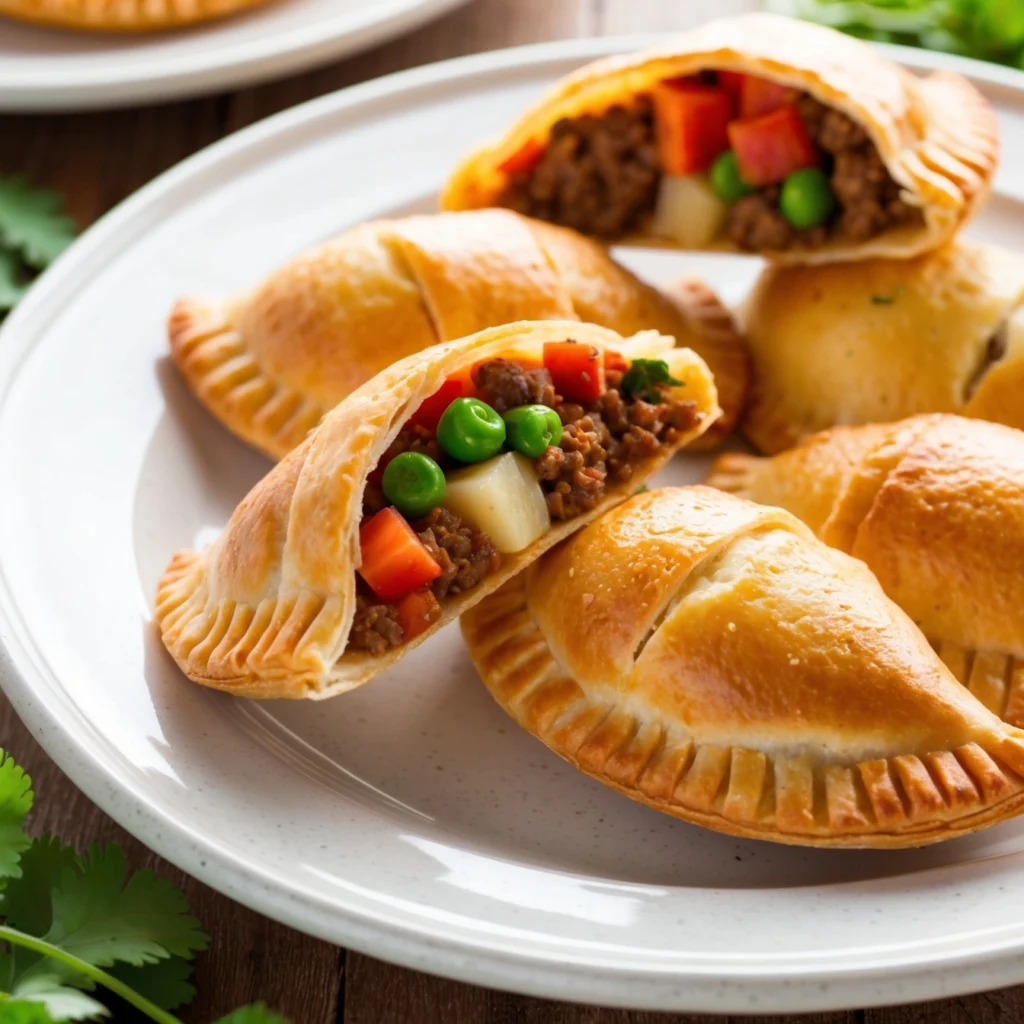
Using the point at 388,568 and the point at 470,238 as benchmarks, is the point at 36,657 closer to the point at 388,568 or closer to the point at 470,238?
the point at 388,568

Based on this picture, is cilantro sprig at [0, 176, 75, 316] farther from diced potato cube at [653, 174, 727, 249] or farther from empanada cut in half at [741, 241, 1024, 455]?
empanada cut in half at [741, 241, 1024, 455]

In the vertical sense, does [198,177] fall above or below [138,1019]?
above

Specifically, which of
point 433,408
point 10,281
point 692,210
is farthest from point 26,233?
point 692,210

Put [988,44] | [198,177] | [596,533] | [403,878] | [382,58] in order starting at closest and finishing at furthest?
1. [403,878]
2. [596,533]
3. [198,177]
4. [988,44]
5. [382,58]

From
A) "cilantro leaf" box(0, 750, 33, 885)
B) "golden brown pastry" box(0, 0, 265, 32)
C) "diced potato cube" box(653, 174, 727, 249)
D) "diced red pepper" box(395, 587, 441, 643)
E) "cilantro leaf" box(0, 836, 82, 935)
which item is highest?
"golden brown pastry" box(0, 0, 265, 32)

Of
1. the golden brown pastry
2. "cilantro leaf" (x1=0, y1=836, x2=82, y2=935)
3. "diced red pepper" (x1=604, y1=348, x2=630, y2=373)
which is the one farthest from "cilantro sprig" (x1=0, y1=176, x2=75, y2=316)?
"cilantro leaf" (x1=0, y1=836, x2=82, y2=935)

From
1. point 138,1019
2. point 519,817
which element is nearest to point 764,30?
point 519,817

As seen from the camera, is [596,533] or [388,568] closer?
[388,568]
